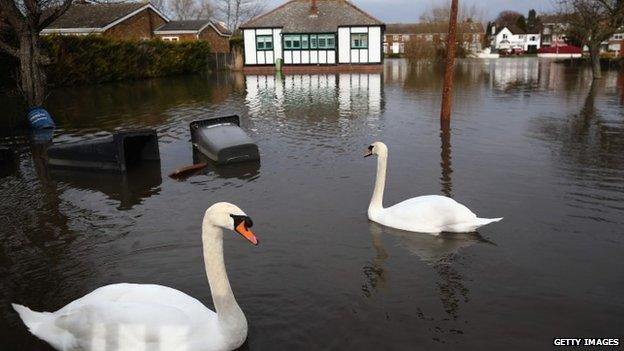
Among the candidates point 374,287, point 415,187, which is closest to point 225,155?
point 415,187

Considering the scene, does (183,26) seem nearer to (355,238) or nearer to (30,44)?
(30,44)

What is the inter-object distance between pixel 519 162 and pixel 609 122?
6949 millimetres

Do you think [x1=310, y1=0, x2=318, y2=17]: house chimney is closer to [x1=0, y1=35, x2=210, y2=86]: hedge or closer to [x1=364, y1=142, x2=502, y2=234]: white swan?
[x1=0, y1=35, x2=210, y2=86]: hedge

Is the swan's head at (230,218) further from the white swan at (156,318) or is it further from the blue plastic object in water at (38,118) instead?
the blue plastic object in water at (38,118)

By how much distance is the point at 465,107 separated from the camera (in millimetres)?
20125

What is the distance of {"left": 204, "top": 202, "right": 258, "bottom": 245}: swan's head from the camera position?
4.09 meters

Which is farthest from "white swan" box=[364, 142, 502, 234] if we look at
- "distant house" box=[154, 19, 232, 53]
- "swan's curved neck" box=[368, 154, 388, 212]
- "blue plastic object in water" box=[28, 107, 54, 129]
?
"distant house" box=[154, 19, 232, 53]

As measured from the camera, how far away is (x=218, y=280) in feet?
14.6

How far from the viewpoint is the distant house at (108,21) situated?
134 ft

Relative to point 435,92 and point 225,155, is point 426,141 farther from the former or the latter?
point 435,92

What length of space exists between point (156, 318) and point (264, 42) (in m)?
43.8

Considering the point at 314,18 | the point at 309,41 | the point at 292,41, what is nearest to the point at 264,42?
the point at 292,41

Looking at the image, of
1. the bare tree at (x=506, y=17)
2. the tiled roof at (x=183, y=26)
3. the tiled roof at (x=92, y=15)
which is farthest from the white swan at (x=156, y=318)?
the bare tree at (x=506, y=17)

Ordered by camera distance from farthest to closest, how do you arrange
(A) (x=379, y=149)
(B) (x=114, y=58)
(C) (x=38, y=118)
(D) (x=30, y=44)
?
1. (B) (x=114, y=58)
2. (D) (x=30, y=44)
3. (C) (x=38, y=118)
4. (A) (x=379, y=149)
